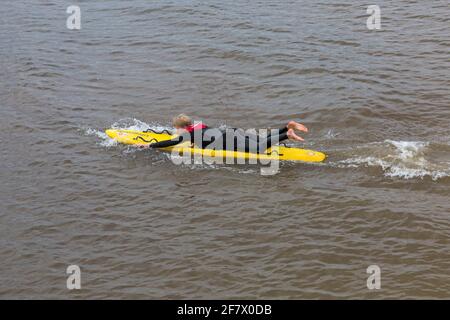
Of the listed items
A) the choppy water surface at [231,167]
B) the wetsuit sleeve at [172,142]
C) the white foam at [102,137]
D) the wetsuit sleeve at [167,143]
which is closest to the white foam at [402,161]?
the choppy water surface at [231,167]

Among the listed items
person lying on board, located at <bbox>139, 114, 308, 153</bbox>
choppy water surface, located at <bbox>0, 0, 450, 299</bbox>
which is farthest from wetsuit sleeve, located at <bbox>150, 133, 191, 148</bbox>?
choppy water surface, located at <bbox>0, 0, 450, 299</bbox>

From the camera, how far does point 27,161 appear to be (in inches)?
442

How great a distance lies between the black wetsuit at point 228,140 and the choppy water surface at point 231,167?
458 mm

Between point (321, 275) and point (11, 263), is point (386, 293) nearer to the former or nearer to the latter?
point (321, 275)

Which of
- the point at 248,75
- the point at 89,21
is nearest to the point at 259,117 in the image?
the point at 248,75

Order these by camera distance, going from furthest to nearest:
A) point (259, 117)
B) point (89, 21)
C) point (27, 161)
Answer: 1. point (89, 21)
2. point (259, 117)
3. point (27, 161)

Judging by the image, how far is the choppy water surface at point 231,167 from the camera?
8133 mm

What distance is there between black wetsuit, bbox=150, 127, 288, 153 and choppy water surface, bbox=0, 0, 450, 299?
0.46m

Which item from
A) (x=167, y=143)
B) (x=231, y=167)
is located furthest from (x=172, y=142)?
(x=231, y=167)

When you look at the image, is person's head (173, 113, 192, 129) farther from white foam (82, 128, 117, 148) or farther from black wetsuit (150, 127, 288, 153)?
white foam (82, 128, 117, 148)

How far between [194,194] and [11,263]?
3.10 m

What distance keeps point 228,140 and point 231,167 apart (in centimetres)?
49

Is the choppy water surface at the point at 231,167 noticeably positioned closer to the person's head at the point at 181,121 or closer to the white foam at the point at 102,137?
the white foam at the point at 102,137

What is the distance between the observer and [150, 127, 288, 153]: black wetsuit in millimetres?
10633
